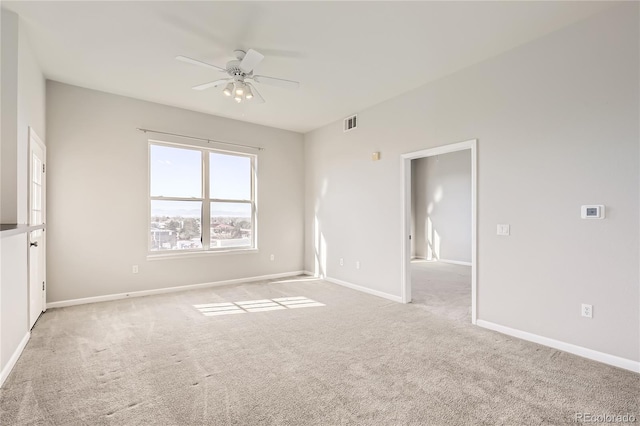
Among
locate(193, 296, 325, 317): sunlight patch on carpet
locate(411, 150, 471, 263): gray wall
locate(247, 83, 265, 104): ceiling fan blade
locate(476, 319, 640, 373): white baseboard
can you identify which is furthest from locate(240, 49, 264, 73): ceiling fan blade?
locate(411, 150, 471, 263): gray wall

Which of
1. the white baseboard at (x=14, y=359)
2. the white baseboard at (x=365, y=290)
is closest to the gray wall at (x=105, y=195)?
the white baseboard at (x=14, y=359)

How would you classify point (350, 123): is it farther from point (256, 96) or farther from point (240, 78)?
point (240, 78)

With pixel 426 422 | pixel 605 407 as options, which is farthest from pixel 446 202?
pixel 426 422

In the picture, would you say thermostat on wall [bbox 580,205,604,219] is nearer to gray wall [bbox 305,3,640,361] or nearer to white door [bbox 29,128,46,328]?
gray wall [bbox 305,3,640,361]

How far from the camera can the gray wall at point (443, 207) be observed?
7672mm

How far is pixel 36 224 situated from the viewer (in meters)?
3.54

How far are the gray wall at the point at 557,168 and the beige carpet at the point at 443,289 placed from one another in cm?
60

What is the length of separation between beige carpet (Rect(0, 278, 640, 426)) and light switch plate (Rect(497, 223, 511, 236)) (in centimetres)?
107

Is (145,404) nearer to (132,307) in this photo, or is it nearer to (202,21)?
(132,307)

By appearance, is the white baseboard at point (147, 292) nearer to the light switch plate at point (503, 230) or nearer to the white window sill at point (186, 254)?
the white window sill at point (186, 254)

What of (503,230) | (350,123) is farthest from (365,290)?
(350,123)

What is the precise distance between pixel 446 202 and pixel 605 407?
258 inches

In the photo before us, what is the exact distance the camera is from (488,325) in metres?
3.32

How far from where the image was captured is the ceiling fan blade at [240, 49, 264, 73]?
8.86ft
